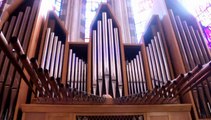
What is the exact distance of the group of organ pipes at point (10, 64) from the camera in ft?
12.6

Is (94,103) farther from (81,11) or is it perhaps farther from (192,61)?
(81,11)

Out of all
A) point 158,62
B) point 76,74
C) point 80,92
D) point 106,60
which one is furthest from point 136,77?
point 80,92

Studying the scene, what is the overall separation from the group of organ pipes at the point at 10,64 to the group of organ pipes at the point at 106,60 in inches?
59.2

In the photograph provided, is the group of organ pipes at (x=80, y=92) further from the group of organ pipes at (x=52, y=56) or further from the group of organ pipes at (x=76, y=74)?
the group of organ pipes at (x=52, y=56)

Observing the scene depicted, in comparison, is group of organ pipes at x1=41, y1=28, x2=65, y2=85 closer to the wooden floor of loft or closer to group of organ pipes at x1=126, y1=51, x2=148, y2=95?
the wooden floor of loft

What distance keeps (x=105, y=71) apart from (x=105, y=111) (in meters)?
1.09

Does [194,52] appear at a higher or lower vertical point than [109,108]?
higher

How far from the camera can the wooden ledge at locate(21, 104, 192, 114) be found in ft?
12.9

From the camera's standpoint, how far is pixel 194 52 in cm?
512

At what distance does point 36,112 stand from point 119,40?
286 cm

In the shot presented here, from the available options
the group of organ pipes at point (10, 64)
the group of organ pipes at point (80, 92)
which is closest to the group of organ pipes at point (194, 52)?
the group of organ pipes at point (80, 92)

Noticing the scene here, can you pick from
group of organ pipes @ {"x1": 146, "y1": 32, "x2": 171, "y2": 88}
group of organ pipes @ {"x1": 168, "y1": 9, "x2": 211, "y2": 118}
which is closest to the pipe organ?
group of organ pipes @ {"x1": 146, "y1": 32, "x2": 171, "y2": 88}

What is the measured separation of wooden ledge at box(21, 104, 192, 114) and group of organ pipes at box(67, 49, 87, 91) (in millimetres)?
721

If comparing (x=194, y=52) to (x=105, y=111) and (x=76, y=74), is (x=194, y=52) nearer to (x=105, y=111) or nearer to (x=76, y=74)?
(x=105, y=111)
